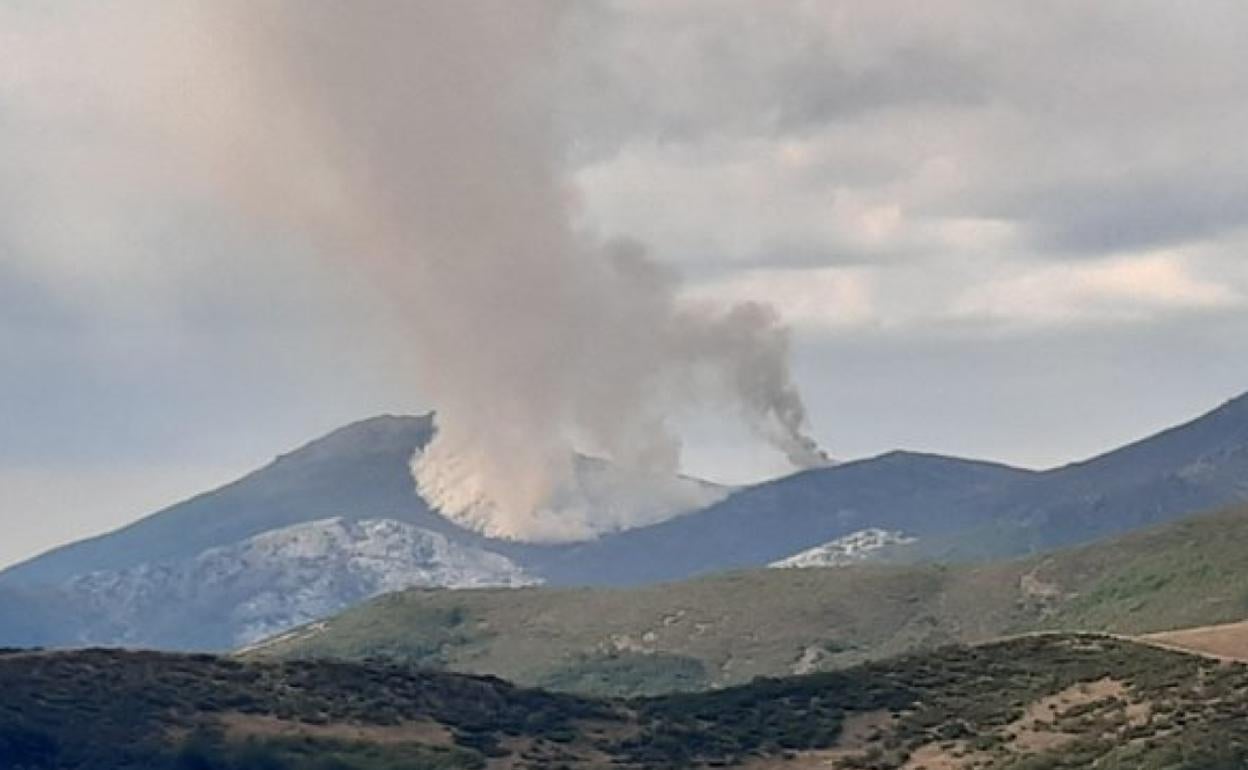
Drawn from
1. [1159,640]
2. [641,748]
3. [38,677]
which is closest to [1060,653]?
[1159,640]

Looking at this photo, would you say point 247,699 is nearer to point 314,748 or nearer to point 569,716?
point 314,748

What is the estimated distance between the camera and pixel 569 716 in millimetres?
166375

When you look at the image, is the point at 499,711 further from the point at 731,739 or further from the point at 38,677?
the point at 38,677

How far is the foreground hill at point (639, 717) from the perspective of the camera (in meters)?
143

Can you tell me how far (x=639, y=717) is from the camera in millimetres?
168750

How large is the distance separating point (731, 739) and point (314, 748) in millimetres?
30142

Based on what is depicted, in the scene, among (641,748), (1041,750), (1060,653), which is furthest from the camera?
(1060,653)

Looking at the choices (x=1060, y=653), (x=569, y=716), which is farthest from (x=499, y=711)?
(x=1060, y=653)

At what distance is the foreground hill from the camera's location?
143 meters

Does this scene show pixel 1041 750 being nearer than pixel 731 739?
Yes

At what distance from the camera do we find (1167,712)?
486 ft

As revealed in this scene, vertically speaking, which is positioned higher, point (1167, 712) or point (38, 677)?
point (38, 677)

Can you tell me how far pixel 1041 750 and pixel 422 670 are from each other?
5535 centimetres

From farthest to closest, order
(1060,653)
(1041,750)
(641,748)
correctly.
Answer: (1060,653) < (641,748) < (1041,750)
